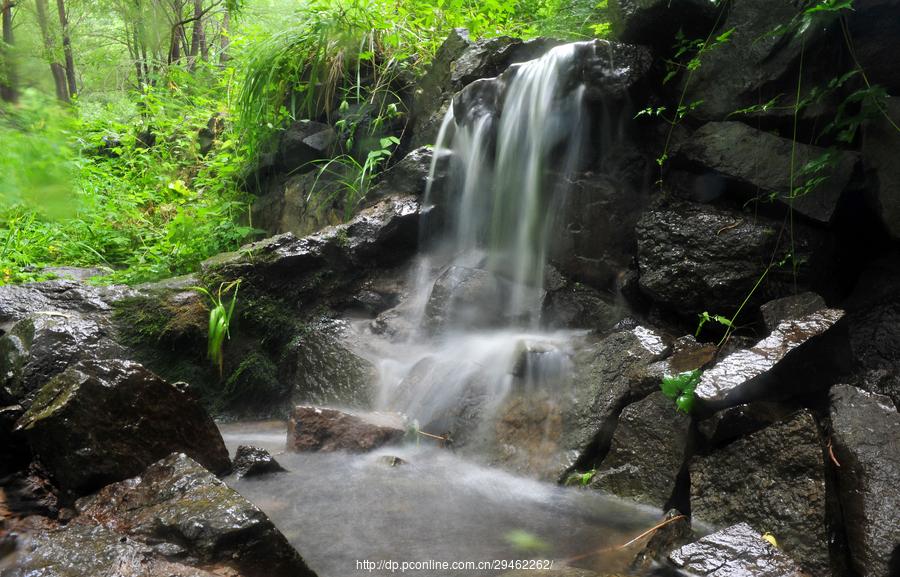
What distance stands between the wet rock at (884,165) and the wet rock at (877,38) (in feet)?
0.38

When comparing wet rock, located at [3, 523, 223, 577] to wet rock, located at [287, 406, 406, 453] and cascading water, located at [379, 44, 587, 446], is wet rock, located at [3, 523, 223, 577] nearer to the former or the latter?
wet rock, located at [287, 406, 406, 453]

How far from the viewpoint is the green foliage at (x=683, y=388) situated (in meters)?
2.93

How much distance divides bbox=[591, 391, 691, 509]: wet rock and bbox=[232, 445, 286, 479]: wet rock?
68.8 inches

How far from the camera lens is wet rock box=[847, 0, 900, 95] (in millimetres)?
3621

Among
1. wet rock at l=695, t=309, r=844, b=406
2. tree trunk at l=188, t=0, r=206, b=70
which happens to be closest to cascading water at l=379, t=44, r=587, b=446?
wet rock at l=695, t=309, r=844, b=406

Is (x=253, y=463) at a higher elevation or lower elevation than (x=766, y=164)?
lower

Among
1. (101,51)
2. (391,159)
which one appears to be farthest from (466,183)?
(101,51)

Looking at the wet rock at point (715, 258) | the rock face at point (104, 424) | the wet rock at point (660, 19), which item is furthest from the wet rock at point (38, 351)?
the wet rock at point (660, 19)

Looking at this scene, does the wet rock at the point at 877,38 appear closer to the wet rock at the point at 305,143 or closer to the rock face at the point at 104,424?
the rock face at the point at 104,424

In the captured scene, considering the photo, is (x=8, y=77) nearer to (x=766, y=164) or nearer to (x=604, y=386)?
(x=604, y=386)

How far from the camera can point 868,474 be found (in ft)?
8.32

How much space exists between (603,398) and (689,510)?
0.82 m

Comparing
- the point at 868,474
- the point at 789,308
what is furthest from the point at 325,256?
the point at 868,474

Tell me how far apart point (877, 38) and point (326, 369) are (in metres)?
4.35
